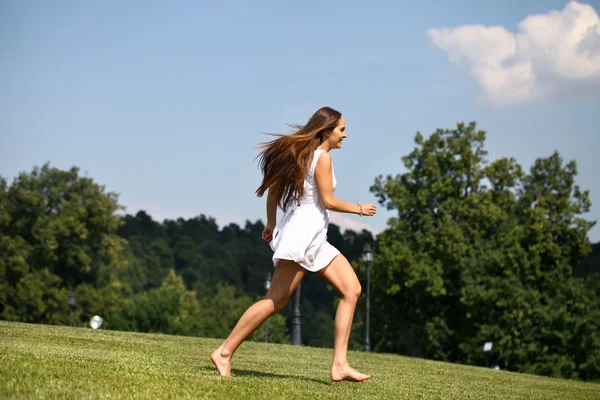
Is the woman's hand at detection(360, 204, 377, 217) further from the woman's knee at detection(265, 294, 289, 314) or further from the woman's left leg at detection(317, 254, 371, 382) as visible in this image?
the woman's knee at detection(265, 294, 289, 314)

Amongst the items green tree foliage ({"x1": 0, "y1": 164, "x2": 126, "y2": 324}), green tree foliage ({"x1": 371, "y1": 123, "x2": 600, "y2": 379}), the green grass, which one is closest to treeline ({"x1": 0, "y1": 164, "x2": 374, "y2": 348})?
green tree foliage ({"x1": 0, "y1": 164, "x2": 126, "y2": 324})

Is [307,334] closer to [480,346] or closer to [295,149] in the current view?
[480,346]

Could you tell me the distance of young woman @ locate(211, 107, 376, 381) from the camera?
7129 mm

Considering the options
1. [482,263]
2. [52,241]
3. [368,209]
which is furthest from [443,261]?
[368,209]

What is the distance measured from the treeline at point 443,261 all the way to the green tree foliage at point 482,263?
0.07 metres

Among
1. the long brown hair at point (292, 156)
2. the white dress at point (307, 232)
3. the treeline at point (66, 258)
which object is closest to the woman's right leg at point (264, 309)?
the white dress at point (307, 232)

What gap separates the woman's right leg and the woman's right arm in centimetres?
58

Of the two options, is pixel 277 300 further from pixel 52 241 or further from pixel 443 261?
pixel 52 241

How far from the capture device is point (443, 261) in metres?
41.3

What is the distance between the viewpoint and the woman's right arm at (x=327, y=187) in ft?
23.5

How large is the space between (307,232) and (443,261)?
115 ft

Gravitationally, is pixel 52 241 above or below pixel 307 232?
above

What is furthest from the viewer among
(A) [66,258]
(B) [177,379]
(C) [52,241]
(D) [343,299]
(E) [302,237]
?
(A) [66,258]

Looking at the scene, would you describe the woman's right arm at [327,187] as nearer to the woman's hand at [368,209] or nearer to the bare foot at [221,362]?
the woman's hand at [368,209]
